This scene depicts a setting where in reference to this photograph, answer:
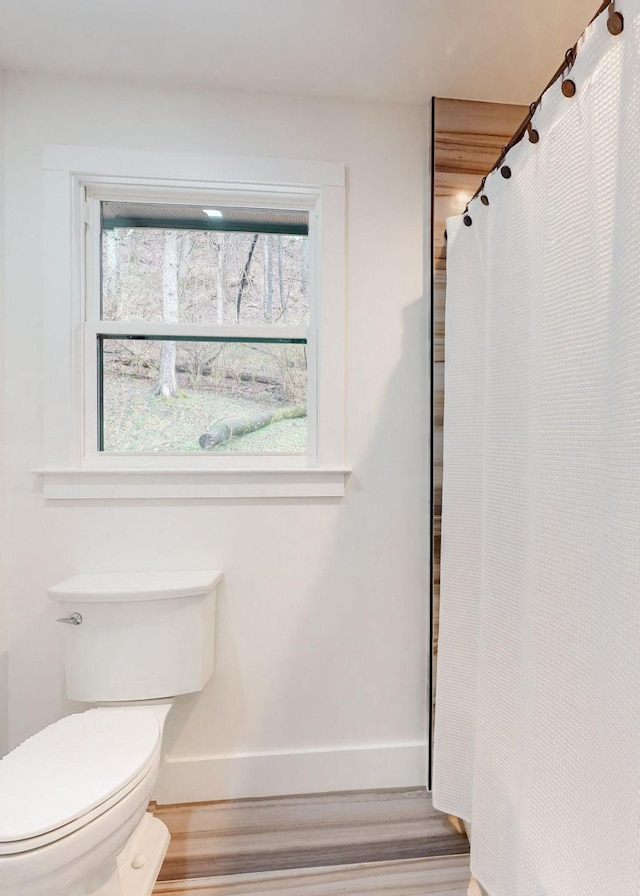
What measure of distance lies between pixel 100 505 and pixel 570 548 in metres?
1.37

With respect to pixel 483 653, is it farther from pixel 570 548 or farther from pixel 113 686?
pixel 113 686

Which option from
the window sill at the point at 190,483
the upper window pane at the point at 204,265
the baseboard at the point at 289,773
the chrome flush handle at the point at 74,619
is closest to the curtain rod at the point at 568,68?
the upper window pane at the point at 204,265

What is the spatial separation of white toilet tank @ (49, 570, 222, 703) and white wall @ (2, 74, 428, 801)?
6.9 inches

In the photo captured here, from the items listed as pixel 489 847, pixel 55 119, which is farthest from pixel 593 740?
pixel 55 119

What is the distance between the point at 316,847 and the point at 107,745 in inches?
28.9

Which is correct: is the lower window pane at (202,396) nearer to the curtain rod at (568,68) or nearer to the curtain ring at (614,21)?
the curtain rod at (568,68)

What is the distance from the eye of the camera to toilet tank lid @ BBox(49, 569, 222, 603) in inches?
53.6

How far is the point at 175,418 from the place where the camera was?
1.65 metres

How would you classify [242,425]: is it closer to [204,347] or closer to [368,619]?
[204,347]

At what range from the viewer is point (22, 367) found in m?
1.53

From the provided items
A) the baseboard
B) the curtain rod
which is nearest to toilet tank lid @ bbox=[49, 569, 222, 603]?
the baseboard

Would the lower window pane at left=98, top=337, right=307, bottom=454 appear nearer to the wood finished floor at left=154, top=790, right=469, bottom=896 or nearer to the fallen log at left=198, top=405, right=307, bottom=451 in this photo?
the fallen log at left=198, top=405, right=307, bottom=451

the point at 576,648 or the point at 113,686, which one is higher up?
the point at 576,648

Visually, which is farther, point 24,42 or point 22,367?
point 22,367
